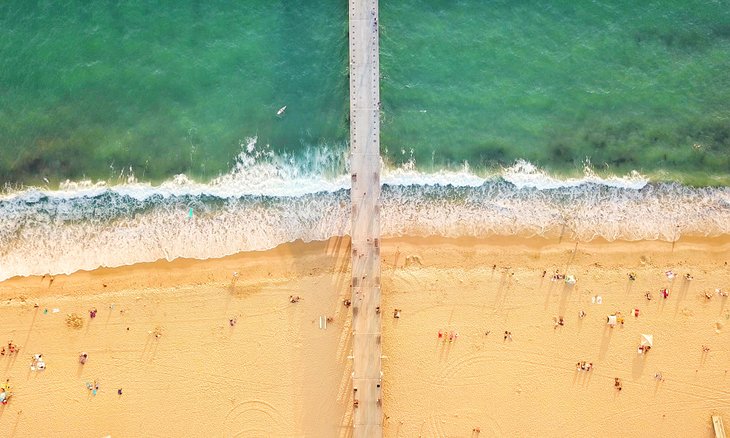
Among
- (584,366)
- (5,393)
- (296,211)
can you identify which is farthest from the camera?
(296,211)

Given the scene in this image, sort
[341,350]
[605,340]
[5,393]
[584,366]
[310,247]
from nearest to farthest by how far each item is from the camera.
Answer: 1. [5,393]
2. [341,350]
3. [584,366]
4. [605,340]
5. [310,247]

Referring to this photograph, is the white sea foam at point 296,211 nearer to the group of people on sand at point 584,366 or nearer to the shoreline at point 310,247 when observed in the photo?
the shoreline at point 310,247

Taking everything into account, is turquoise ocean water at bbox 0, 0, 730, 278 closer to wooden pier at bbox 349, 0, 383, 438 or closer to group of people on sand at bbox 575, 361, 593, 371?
wooden pier at bbox 349, 0, 383, 438

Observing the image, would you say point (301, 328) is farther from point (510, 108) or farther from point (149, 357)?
point (510, 108)

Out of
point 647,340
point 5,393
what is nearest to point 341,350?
point 647,340

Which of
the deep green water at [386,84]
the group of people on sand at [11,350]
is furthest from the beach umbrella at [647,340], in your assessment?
the group of people on sand at [11,350]

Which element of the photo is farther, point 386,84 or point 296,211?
point 386,84

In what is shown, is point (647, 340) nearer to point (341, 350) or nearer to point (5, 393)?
point (341, 350)

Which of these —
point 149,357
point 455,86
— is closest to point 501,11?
point 455,86
